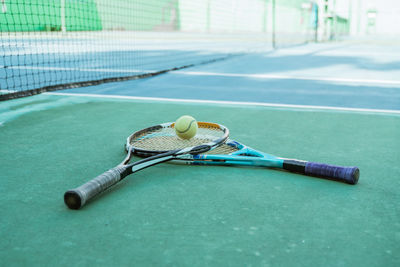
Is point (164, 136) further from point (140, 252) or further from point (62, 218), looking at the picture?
point (140, 252)

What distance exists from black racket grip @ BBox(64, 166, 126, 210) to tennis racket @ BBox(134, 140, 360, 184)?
1.47 feet

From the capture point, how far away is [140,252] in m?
1.29

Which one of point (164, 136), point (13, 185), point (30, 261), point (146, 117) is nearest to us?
point (30, 261)

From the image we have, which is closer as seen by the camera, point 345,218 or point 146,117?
point 345,218

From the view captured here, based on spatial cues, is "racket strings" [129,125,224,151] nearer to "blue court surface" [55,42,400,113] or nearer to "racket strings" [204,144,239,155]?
"racket strings" [204,144,239,155]

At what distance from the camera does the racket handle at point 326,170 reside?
1824mm

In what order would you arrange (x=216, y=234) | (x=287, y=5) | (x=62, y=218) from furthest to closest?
1. (x=287, y=5)
2. (x=62, y=218)
3. (x=216, y=234)

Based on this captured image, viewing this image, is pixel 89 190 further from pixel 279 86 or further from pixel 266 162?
pixel 279 86

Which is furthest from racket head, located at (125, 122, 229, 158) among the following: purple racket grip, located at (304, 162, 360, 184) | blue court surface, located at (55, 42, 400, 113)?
blue court surface, located at (55, 42, 400, 113)

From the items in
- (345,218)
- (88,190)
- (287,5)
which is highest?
(287,5)

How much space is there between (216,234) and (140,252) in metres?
0.27

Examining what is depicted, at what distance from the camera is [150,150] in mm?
2051

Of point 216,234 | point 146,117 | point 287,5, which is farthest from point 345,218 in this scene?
point 287,5

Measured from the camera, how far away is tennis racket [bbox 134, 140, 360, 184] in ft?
6.05
